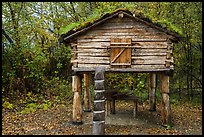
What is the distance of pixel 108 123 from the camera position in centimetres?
1532

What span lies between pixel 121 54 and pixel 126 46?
40 cm

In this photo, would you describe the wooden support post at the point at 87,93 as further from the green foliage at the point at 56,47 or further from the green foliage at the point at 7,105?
the green foliage at the point at 7,105

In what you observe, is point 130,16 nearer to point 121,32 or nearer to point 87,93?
point 121,32

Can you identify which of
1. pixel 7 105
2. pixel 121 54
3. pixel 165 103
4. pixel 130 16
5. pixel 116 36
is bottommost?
pixel 7 105

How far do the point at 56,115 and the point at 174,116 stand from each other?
622 cm

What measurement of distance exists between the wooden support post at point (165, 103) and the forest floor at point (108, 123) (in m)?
0.36

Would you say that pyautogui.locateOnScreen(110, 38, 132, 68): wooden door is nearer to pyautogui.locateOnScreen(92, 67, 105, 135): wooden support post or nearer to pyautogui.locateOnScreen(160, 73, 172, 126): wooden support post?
pyautogui.locateOnScreen(92, 67, 105, 135): wooden support post

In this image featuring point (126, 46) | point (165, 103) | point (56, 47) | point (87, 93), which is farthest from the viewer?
point (56, 47)

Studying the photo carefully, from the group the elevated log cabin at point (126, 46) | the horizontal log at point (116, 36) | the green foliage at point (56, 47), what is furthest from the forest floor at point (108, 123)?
the horizontal log at point (116, 36)

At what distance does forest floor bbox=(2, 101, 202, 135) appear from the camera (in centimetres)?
1381

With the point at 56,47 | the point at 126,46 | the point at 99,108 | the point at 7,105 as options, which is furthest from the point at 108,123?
the point at 56,47

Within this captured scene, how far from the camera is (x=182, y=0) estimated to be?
22.0 metres

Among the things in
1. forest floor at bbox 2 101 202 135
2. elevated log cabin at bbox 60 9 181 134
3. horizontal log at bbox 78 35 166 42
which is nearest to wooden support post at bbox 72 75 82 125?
forest floor at bbox 2 101 202 135

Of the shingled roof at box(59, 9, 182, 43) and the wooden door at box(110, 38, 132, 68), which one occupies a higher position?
the shingled roof at box(59, 9, 182, 43)
